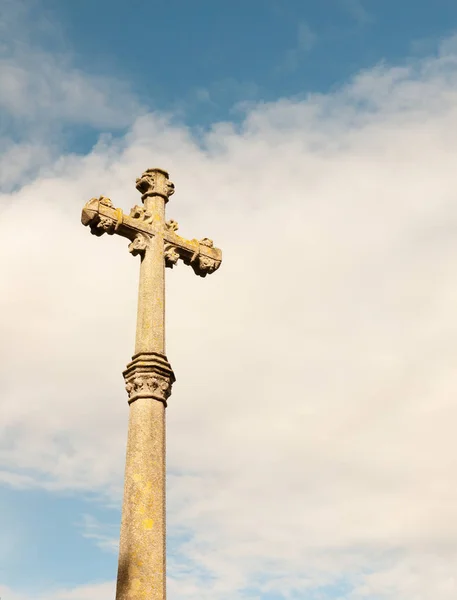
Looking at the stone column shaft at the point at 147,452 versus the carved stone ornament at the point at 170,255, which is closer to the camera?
the stone column shaft at the point at 147,452

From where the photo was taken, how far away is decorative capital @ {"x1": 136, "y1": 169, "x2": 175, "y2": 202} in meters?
11.5

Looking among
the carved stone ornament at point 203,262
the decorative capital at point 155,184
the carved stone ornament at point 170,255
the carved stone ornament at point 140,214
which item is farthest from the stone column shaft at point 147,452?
the decorative capital at point 155,184

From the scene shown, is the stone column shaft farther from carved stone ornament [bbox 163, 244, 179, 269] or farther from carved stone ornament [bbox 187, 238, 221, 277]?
carved stone ornament [bbox 187, 238, 221, 277]

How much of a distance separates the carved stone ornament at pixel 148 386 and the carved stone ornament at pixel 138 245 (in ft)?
6.89

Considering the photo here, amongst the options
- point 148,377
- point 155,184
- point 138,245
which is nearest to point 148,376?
point 148,377

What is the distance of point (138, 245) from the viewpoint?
10.7m

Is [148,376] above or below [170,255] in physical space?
below

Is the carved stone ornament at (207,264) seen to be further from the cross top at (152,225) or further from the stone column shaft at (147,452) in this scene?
the stone column shaft at (147,452)

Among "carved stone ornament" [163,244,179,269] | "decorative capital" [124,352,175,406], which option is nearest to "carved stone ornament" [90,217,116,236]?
"carved stone ornament" [163,244,179,269]

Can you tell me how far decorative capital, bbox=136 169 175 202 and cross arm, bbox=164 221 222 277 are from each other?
58 cm

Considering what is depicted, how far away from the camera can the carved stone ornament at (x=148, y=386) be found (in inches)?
Result: 367

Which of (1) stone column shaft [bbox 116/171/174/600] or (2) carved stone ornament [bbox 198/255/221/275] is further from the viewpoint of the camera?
(2) carved stone ornament [bbox 198/255/221/275]

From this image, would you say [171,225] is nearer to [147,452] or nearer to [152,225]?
[152,225]

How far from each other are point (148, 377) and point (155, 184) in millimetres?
3481
